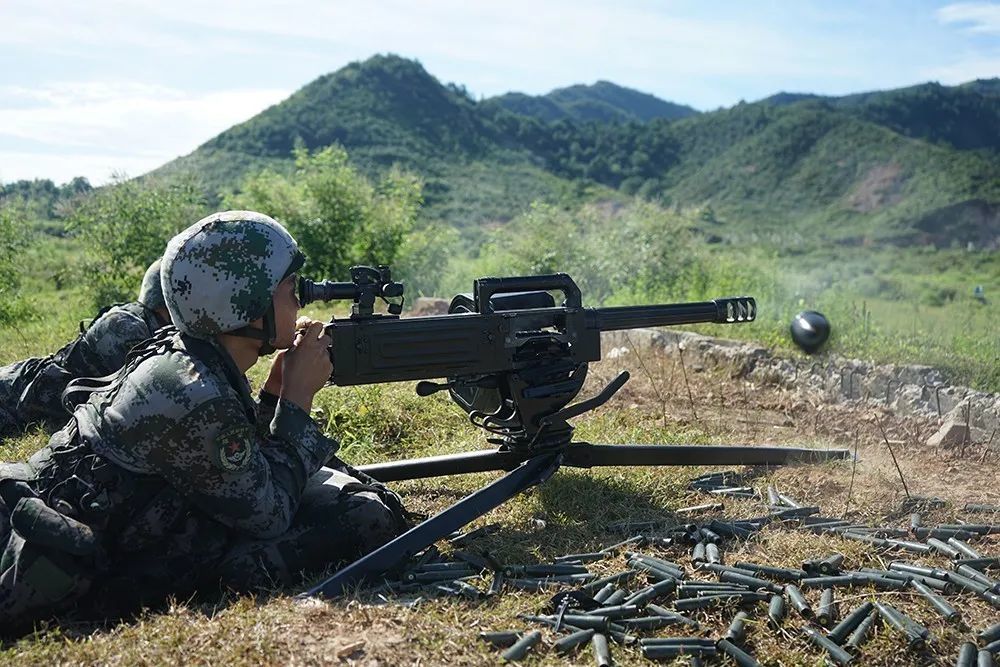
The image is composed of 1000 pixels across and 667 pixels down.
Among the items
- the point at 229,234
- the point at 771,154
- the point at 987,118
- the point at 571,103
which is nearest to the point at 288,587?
the point at 229,234

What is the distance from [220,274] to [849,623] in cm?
307

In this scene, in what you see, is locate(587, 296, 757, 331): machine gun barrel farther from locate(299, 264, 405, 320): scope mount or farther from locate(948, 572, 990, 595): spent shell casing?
locate(948, 572, 990, 595): spent shell casing

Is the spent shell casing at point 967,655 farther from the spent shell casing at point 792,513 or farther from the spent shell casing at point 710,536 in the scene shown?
the spent shell casing at point 792,513

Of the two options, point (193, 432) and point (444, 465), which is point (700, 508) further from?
point (193, 432)

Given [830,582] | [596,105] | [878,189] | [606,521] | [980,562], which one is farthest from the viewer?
[596,105]

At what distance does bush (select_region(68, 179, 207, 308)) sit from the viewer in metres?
17.3

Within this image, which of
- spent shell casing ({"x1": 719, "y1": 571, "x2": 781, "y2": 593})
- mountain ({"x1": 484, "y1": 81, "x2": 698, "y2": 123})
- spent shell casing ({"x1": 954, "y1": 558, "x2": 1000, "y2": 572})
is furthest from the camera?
mountain ({"x1": 484, "y1": 81, "x2": 698, "y2": 123})

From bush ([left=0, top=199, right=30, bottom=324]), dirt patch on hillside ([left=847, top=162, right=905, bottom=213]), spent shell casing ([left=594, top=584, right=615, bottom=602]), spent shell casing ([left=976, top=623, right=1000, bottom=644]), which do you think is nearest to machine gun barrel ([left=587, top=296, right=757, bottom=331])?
spent shell casing ([left=594, top=584, right=615, bottom=602])

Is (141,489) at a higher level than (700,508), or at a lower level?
higher

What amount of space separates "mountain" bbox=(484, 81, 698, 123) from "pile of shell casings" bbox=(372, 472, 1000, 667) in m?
76.8

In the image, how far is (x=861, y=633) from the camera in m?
3.66

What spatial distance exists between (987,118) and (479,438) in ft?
145

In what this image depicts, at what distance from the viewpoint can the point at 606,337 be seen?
10.4 meters

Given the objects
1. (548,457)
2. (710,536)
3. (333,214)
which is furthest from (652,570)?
(333,214)
